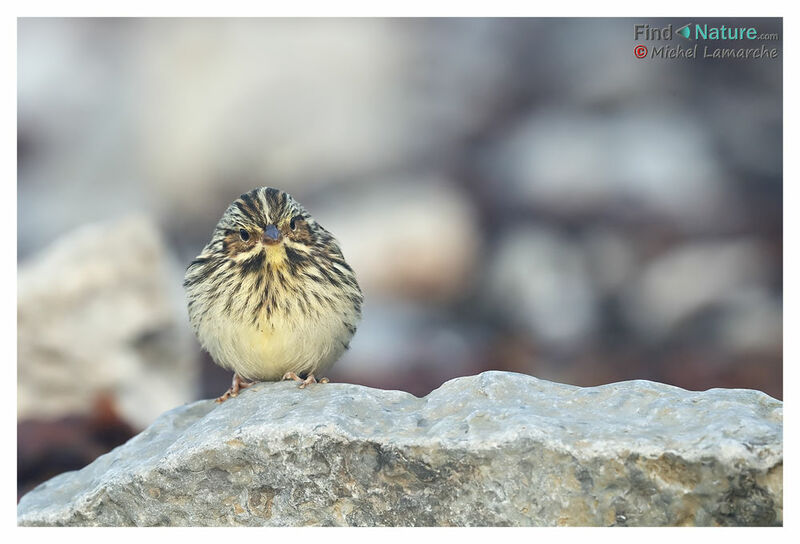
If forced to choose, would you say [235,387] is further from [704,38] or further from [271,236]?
[704,38]

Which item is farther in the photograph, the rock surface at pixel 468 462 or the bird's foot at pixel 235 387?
the bird's foot at pixel 235 387

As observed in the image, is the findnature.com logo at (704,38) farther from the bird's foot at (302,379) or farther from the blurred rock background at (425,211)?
the bird's foot at (302,379)

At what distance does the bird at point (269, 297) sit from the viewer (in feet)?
14.2

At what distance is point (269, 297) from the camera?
432 cm

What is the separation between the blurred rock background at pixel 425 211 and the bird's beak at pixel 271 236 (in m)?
1.09

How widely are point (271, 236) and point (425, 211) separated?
5.87 ft

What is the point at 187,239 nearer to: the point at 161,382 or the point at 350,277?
the point at 161,382

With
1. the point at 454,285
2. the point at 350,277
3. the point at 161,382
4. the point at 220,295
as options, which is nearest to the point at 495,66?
the point at 454,285

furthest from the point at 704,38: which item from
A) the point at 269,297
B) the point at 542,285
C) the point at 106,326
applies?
the point at 106,326

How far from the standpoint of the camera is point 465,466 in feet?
11.7

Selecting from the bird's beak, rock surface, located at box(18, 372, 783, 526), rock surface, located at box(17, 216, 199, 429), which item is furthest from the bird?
rock surface, located at box(17, 216, 199, 429)

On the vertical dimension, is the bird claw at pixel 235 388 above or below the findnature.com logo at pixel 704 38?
below

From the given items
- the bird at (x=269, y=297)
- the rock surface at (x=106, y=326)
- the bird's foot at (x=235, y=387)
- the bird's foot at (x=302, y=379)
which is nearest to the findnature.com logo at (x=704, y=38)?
the bird at (x=269, y=297)

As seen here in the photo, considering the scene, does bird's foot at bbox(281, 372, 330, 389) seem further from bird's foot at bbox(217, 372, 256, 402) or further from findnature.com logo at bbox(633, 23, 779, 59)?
findnature.com logo at bbox(633, 23, 779, 59)
